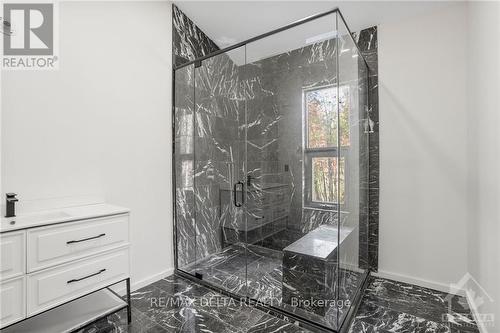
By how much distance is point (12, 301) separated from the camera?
1363 millimetres

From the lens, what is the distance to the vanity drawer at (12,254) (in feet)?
4.37

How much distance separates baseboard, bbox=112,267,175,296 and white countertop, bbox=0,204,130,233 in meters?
0.86

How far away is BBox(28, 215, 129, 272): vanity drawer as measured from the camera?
1455 millimetres

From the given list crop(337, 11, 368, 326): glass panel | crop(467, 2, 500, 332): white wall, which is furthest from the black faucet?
crop(467, 2, 500, 332): white wall

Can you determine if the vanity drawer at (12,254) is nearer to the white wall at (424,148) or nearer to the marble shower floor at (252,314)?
the marble shower floor at (252,314)

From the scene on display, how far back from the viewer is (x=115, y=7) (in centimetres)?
235

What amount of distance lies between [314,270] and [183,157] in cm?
187

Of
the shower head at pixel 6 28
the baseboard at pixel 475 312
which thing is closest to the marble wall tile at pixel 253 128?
the baseboard at pixel 475 312

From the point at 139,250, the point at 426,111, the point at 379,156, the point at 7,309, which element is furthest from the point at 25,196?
the point at 426,111

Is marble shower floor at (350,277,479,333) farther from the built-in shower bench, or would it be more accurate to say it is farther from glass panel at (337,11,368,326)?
the built-in shower bench

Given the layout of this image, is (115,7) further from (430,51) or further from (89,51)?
(430,51)

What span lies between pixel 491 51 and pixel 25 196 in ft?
11.1

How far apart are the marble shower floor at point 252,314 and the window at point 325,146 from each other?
101cm

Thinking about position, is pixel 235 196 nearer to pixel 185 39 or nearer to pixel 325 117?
pixel 325 117
